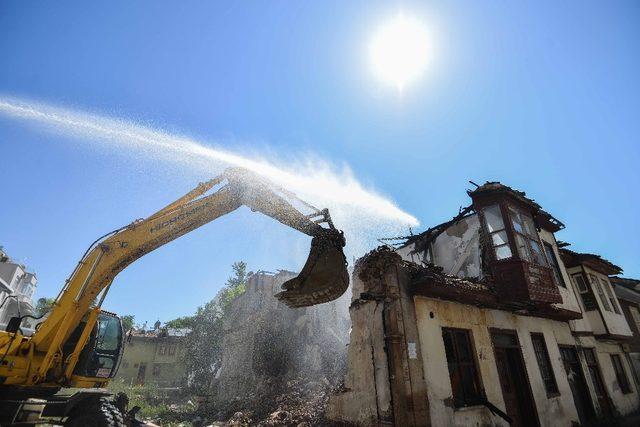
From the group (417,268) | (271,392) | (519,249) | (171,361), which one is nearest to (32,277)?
(171,361)

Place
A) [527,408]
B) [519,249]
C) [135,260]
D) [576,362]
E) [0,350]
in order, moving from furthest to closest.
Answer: [576,362] < [519,249] < [527,408] < [135,260] < [0,350]

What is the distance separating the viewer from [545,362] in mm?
11883

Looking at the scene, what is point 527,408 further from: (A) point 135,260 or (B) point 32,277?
(B) point 32,277

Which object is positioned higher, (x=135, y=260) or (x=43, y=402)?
(x=135, y=260)

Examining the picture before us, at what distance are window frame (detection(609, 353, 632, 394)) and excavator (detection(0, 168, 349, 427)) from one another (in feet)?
59.9

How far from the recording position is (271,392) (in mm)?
18203

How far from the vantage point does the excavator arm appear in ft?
19.0

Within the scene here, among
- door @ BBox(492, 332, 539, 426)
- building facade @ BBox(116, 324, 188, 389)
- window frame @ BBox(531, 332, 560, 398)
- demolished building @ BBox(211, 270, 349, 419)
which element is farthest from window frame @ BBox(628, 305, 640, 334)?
building facade @ BBox(116, 324, 188, 389)

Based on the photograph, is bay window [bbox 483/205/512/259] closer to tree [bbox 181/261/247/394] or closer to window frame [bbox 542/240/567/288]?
window frame [bbox 542/240/567/288]

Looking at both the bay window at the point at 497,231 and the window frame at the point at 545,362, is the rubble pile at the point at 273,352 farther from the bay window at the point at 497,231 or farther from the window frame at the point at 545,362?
the bay window at the point at 497,231

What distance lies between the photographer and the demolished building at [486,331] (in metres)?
7.64

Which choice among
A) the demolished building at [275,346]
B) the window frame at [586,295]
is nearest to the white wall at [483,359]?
the window frame at [586,295]

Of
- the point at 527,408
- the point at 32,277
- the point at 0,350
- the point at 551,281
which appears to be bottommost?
the point at 527,408

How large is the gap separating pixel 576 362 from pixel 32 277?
45.8 m
